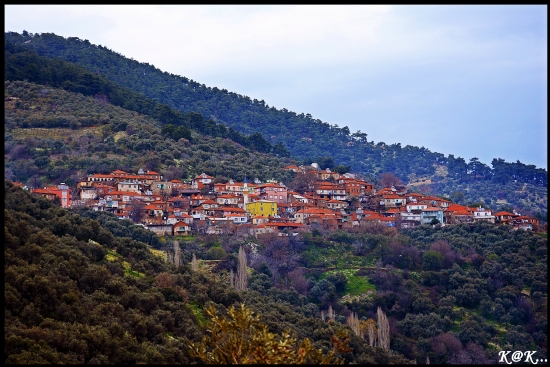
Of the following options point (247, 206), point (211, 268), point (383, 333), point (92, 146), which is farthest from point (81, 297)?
point (92, 146)

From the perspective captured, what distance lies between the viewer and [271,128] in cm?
11181

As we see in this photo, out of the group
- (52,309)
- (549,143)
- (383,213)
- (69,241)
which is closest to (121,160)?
(383,213)

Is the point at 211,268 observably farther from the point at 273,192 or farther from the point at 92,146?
the point at 92,146

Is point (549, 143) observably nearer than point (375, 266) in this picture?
Yes

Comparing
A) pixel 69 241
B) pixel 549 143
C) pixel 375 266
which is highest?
pixel 549 143

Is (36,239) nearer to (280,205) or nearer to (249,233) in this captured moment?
(249,233)

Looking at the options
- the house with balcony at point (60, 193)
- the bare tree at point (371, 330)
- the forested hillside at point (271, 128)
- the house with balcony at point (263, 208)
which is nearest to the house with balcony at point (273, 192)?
the house with balcony at point (263, 208)

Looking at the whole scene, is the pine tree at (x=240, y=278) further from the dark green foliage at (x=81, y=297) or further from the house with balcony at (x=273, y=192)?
the house with balcony at (x=273, y=192)

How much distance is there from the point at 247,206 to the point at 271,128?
59.8 metres

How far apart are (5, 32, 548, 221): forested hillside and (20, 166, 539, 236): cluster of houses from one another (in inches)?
723

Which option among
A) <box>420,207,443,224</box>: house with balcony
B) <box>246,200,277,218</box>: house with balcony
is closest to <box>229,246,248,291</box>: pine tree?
<box>246,200,277,218</box>: house with balcony

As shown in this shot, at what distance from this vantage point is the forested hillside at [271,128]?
7750cm

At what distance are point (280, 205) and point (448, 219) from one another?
475 inches

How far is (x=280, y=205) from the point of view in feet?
175
